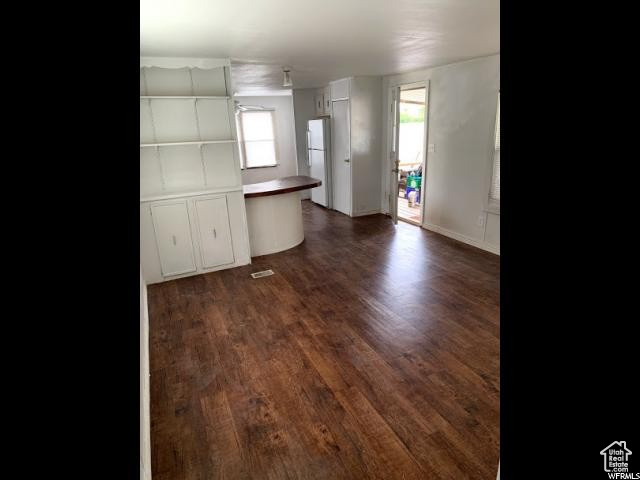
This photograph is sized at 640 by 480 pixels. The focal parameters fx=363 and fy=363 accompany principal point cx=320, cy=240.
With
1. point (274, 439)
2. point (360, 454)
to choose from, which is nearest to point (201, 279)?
point (274, 439)

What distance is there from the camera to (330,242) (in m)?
5.27

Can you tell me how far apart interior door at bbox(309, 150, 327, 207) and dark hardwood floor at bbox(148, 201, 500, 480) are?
10.1 ft

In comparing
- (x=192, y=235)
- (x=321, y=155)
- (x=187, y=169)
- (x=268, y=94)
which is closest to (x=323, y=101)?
(x=321, y=155)

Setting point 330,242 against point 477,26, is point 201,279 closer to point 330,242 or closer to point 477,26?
point 330,242

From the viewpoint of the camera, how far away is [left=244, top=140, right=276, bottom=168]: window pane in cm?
873

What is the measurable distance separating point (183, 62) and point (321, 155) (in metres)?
3.49

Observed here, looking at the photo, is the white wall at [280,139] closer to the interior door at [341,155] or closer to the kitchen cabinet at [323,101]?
the kitchen cabinet at [323,101]

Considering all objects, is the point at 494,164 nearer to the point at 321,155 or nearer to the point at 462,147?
the point at 462,147

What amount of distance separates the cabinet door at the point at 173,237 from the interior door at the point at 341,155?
319 cm

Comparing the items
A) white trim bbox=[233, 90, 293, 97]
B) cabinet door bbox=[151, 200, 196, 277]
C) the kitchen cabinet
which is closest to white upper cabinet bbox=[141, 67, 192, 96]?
cabinet door bbox=[151, 200, 196, 277]

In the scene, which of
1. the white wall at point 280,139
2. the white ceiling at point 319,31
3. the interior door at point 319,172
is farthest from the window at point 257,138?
the white ceiling at point 319,31

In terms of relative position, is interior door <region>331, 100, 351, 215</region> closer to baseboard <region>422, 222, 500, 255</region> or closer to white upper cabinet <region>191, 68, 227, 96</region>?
baseboard <region>422, 222, 500, 255</region>

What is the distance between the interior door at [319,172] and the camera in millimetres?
6995
